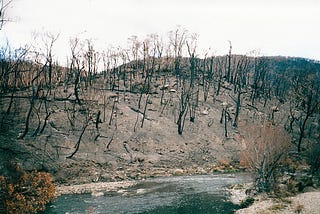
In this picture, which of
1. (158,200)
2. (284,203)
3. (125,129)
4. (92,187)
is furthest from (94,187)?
(284,203)

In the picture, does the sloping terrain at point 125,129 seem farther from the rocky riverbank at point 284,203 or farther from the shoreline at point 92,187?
the rocky riverbank at point 284,203

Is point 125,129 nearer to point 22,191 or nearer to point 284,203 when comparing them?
point 284,203

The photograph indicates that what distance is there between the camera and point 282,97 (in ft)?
338

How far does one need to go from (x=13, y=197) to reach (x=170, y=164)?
45457 mm

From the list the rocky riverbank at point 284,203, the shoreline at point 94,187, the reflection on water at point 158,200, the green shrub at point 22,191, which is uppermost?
the green shrub at point 22,191

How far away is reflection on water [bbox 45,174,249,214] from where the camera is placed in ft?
110

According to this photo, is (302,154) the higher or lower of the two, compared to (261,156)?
lower

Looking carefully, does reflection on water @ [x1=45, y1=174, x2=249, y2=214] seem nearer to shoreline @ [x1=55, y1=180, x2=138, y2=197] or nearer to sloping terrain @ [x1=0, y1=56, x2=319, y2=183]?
shoreline @ [x1=55, y1=180, x2=138, y2=197]

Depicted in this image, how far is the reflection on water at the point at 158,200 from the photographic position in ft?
110

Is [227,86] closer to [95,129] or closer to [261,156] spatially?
[95,129]

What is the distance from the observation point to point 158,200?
123 feet

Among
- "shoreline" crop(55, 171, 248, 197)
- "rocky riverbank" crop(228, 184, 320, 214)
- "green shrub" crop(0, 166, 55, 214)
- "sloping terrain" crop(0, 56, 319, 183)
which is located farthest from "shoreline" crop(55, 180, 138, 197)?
"green shrub" crop(0, 166, 55, 214)

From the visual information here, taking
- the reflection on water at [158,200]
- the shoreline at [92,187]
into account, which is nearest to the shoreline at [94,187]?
the shoreline at [92,187]

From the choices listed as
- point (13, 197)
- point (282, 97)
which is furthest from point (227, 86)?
A: point (13, 197)
